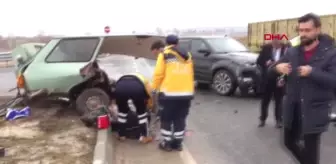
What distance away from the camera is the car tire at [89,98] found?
24.3 feet

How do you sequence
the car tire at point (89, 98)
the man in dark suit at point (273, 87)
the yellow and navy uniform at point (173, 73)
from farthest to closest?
the car tire at point (89, 98) → the man in dark suit at point (273, 87) → the yellow and navy uniform at point (173, 73)

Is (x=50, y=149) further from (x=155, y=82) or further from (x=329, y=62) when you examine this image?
(x=329, y=62)

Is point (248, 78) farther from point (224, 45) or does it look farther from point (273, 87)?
point (273, 87)

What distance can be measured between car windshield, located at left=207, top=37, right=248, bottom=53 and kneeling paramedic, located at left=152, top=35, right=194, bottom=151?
6.00m

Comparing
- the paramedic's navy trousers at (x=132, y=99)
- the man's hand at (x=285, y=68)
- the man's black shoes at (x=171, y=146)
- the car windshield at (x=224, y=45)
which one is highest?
the man's hand at (x=285, y=68)

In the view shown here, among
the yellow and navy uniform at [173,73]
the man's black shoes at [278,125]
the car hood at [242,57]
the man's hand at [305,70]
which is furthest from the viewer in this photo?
the car hood at [242,57]

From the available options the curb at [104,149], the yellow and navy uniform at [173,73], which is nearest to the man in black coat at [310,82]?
the yellow and navy uniform at [173,73]

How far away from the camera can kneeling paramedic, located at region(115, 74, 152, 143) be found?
241 inches

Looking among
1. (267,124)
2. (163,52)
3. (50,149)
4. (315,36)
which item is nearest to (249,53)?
(267,124)

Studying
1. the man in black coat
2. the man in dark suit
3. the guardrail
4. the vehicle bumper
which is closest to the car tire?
the man in dark suit

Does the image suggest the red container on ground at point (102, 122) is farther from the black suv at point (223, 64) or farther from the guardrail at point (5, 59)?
the guardrail at point (5, 59)

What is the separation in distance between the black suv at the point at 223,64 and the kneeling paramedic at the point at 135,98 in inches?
178

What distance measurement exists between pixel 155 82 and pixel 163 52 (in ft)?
1.37

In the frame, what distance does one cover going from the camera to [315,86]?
135 inches
